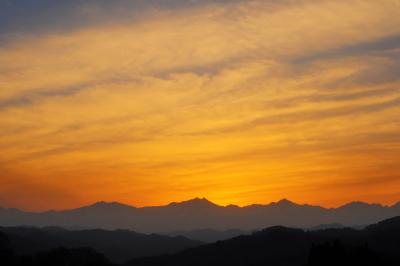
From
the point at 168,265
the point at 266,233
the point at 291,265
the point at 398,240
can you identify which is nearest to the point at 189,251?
the point at 168,265

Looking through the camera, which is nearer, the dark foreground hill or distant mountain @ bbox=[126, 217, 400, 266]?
the dark foreground hill

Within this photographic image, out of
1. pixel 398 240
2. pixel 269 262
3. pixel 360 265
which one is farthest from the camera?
pixel 398 240

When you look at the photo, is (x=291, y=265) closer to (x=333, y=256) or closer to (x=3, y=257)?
(x=333, y=256)

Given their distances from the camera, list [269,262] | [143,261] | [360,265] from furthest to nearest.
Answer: [143,261]
[269,262]
[360,265]

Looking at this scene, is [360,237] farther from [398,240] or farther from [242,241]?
[242,241]

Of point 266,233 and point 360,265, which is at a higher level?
point 266,233

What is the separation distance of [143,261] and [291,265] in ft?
175

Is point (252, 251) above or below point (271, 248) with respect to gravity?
below

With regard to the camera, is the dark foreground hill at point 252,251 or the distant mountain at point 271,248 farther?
the distant mountain at point 271,248

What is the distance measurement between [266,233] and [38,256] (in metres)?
89.9

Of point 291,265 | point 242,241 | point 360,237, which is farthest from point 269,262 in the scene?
point 360,237

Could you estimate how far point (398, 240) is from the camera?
157m

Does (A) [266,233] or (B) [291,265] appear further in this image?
(A) [266,233]

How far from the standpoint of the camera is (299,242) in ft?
537
